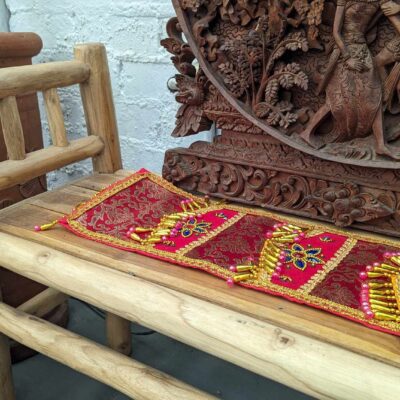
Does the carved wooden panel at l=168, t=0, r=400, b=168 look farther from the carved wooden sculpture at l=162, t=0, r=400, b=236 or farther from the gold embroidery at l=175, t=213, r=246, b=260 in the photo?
the gold embroidery at l=175, t=213, r=246, b=260

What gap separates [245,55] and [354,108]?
198 millimetres

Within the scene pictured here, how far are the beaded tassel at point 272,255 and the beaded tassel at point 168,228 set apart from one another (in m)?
0.13

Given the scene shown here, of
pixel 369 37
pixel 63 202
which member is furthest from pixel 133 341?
pixel 369 37

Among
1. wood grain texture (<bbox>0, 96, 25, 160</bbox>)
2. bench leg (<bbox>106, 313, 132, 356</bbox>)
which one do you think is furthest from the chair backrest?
bench leg (<bbox>106, 313, 132, 356</bbox>)

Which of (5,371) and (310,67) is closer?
(310,67)

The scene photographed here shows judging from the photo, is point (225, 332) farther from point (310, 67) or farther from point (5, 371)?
point (5, 371)

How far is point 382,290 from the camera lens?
619mm

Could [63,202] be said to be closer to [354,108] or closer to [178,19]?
[178,19]

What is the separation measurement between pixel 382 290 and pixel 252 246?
0.64 feet

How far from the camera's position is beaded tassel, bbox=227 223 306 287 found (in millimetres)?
659

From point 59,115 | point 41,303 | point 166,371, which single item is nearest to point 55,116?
point 59,115

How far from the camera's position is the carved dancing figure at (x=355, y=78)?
702 mm

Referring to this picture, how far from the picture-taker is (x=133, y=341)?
1.24 meters

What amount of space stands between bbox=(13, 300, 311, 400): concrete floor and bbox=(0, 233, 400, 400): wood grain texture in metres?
0.46
